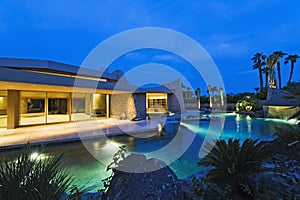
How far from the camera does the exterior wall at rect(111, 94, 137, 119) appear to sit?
478 inches

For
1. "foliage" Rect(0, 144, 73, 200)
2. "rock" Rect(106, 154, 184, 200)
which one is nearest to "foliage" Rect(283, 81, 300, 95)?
"rock" Rect(106, 154, 184, 200)

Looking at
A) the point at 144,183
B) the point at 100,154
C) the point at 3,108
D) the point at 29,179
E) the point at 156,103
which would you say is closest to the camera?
the point at 29,179

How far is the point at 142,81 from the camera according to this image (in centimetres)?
1519

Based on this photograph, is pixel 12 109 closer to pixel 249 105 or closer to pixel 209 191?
pixel 209 191

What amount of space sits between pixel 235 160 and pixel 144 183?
1.60 metres

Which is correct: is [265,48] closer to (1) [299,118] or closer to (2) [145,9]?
(2) [145,9]

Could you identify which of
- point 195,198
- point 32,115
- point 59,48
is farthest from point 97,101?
point 59,48

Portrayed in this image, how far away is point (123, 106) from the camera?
12.4 metres

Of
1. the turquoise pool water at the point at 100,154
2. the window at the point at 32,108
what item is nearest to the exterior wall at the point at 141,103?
the turquoise pool water at the point at 100,154

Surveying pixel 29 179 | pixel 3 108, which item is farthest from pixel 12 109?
pixel 29 179

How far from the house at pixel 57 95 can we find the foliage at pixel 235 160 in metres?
7.33

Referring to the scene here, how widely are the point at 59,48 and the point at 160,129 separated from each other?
93100 mm

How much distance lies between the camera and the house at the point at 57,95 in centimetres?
701

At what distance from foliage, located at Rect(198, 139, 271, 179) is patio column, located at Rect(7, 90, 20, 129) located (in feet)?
32.6
